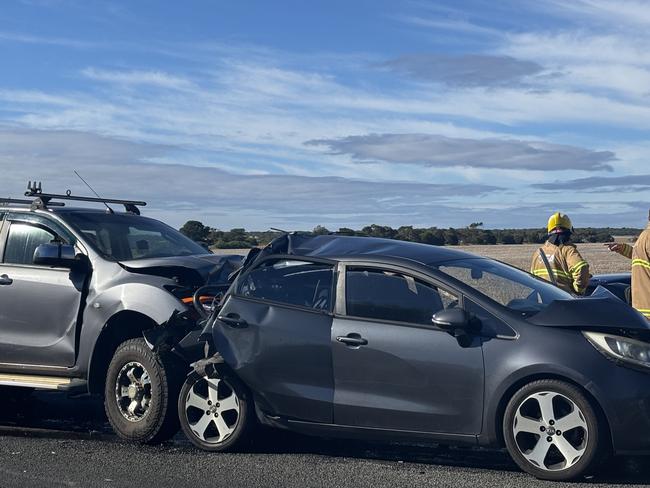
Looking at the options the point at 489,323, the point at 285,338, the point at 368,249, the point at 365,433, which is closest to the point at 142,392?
the point at 285,338

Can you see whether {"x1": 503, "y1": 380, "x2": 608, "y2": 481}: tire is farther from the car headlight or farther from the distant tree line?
the distant tree line

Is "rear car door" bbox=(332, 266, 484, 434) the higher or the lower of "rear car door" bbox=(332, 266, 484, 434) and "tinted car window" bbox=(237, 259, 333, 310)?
the lower

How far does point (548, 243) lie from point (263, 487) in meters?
4.79

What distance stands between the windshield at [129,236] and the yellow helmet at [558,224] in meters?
3.60

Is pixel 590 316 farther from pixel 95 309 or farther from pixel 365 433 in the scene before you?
pixel 95 309

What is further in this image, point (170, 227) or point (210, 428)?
point (170, 227)

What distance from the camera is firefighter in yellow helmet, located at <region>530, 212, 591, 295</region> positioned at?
9789mm

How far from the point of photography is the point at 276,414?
736 cm

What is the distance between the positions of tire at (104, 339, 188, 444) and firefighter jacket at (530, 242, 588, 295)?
4.03 meters

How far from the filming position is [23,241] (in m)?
9.17

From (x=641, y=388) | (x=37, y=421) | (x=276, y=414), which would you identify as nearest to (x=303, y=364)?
(x=276, y=414)

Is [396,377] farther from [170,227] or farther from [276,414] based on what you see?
[170,227]

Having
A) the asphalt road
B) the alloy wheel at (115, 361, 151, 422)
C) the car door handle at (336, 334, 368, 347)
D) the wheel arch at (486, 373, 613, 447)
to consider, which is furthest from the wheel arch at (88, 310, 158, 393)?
the wheel arch at (486, 373, 613, 447)

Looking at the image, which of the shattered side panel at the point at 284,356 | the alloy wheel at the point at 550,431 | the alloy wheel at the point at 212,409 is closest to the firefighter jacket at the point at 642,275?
the alloy wheel at the point at 550,431
